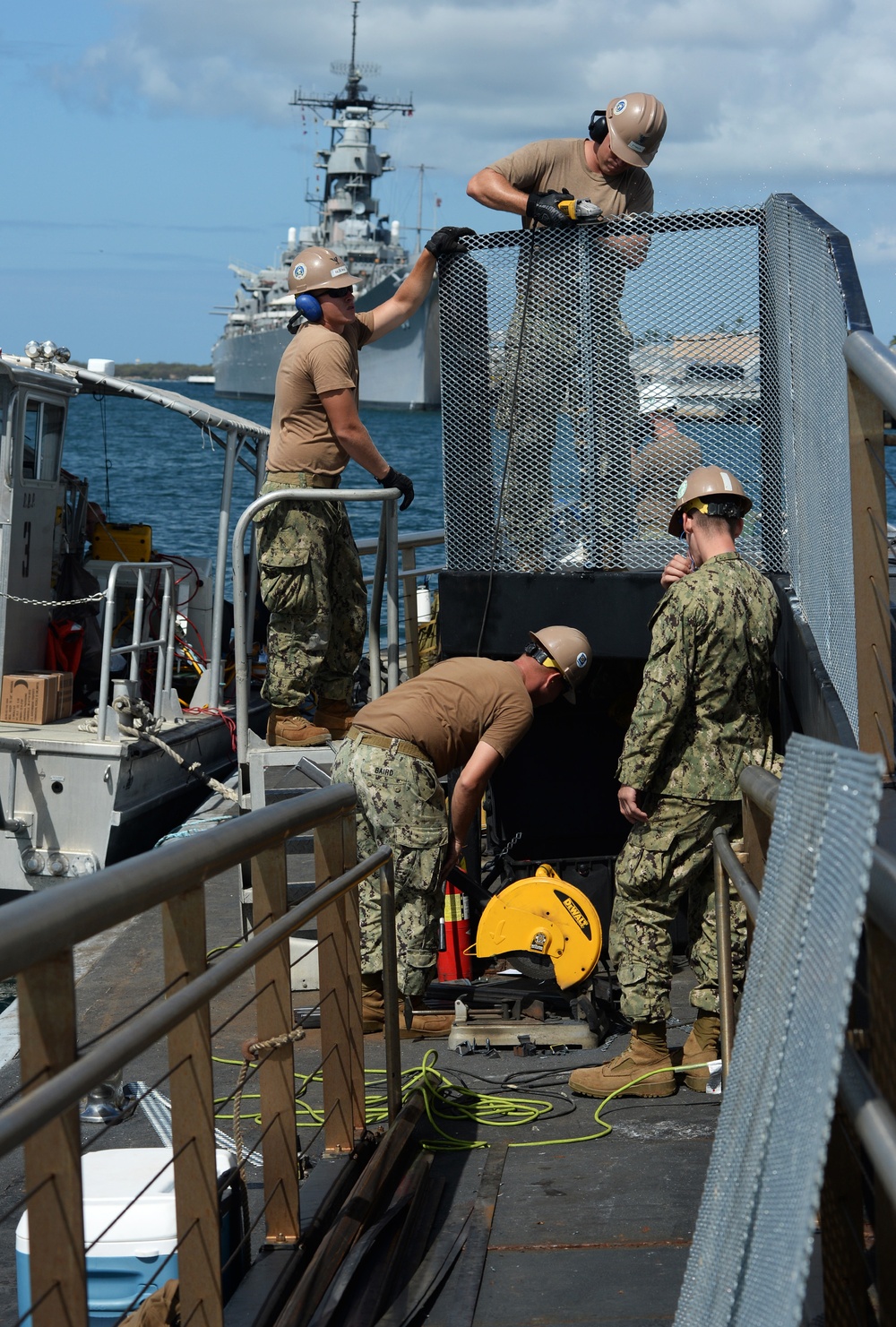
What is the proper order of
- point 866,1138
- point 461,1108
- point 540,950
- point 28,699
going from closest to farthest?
point 866,1138 < point 461,1108 < point 540,950 < point 28,699

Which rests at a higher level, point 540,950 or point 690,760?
point 690,760

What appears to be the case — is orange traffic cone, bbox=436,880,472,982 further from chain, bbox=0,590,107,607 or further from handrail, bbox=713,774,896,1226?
handrail, bbox=713,774,896,1226

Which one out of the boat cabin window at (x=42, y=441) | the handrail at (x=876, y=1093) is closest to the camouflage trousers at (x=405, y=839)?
the handrail at (x=876, y=1093)

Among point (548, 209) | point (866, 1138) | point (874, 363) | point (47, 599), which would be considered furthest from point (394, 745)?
point (47, 599)

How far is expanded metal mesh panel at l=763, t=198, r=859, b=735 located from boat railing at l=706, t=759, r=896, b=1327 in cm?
89

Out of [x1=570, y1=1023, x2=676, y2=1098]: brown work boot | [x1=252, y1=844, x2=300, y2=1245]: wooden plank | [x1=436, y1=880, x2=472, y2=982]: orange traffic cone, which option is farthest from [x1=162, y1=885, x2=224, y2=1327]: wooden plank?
[x1=436, y1=880, x2=472, y2=982]: orange traffic cone

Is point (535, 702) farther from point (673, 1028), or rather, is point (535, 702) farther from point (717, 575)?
point (673, 1028)

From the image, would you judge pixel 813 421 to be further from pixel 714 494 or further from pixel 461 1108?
pixel 461 1108

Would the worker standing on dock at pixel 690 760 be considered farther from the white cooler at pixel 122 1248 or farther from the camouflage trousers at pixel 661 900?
the white cooler at pixel 122 1248

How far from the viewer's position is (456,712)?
17.7ft

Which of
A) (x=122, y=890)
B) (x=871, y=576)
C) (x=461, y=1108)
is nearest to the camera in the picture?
(x=122, y=890)

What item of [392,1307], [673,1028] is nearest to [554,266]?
[673,1028]

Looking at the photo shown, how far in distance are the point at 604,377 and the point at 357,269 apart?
291 ft

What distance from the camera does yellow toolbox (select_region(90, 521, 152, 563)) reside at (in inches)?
472
